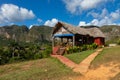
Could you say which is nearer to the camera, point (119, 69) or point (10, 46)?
point (119, 69)

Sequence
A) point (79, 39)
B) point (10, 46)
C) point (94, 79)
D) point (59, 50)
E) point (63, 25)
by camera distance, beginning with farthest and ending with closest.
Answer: point (10, 46) < point (79, 39) < point (63, 25) < point (59, 50) < point (94, 79)

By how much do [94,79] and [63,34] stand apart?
19.2 meters

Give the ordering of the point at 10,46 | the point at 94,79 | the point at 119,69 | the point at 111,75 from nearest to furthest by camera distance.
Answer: the point at 94,79 < the point at 111,75 < the point at 119,69 < the point at 10,46

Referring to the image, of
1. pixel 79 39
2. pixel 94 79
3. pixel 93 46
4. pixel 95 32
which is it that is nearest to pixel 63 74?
pixel 94 79

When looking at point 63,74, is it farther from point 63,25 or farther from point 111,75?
point 63,25

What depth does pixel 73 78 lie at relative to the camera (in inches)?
398

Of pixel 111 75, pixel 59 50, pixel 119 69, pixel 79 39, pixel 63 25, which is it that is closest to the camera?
pixel 111 75

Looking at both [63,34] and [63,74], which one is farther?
[63,34]

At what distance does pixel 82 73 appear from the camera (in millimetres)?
11250

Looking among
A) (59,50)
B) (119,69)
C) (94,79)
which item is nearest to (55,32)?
(59,50)

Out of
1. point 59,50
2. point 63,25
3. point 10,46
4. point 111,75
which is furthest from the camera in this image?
point 10,46

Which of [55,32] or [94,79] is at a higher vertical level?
[55,32]

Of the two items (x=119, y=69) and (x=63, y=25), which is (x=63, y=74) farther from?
(x=63, y=25)

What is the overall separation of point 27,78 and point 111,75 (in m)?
4.70
